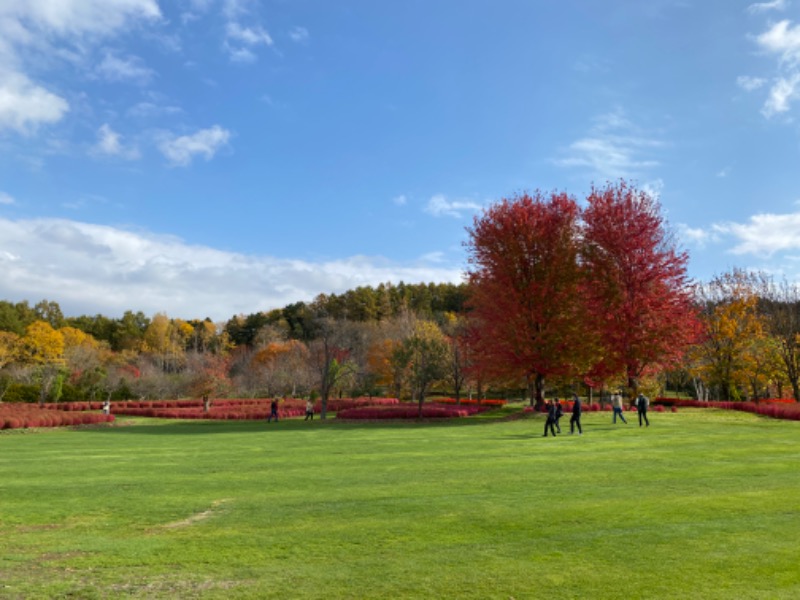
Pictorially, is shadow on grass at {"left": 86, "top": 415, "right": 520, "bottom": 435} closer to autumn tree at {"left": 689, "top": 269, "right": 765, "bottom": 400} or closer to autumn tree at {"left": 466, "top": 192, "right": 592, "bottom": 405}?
autumn tree at {"left": 466, "top": 192, "right": 592, "bottom": 405}

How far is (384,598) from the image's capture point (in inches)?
239

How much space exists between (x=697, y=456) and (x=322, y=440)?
14.0 m

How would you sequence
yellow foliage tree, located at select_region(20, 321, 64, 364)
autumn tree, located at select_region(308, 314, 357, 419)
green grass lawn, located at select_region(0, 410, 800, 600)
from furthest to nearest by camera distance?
yellow foliage tree, located at select_region(20, 321, 64, 364) < autumn tree, located at select_region(308, 314, 357, 419) < green grass lawn, located at select_region(0, 410, 800, 600)

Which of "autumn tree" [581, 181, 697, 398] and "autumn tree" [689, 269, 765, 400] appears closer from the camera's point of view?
"autumn tree" [581, 181, 697, 398]

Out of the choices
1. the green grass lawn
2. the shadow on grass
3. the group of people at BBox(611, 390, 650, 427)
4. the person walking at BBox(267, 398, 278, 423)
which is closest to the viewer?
the green grass lawn

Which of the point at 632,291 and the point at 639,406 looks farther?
the point at 632,291

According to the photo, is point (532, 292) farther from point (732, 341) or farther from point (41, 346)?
point (41, 346)

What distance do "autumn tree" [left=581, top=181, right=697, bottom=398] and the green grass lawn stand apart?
16488 mm

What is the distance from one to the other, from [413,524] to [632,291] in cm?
2988

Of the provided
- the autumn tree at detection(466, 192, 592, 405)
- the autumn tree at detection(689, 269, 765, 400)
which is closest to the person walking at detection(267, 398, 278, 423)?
the autumn tree at detection(466, 192, 592, 405)

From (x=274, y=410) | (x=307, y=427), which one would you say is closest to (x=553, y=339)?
(x=307, y=427)

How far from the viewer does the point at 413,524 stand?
9.13m

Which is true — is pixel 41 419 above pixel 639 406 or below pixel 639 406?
below

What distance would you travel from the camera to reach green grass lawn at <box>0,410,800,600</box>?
256 inches
